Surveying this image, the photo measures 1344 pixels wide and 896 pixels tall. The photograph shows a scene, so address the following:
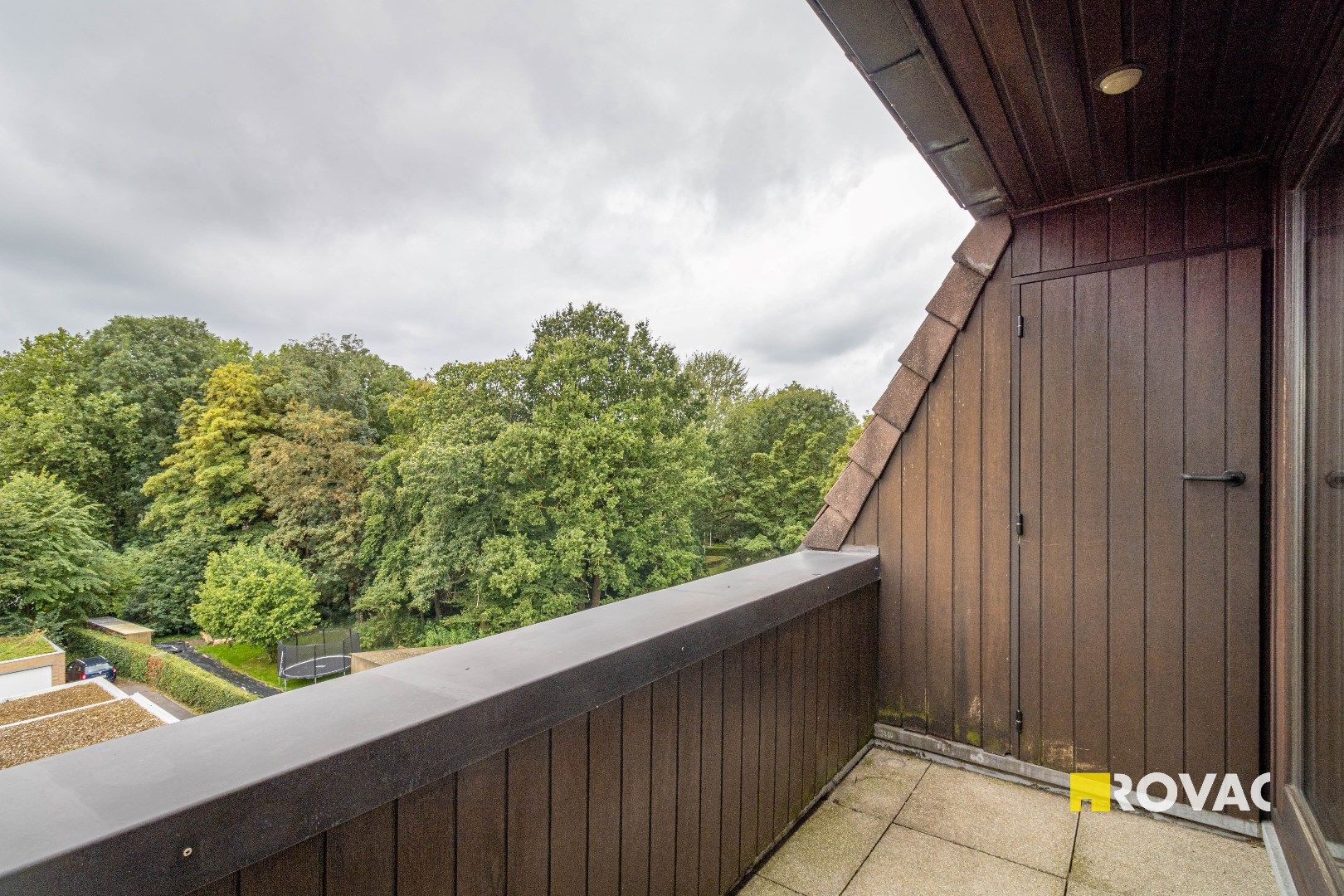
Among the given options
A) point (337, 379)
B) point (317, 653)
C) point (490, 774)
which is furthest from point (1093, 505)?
point (337, 379)

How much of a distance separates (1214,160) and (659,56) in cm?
533

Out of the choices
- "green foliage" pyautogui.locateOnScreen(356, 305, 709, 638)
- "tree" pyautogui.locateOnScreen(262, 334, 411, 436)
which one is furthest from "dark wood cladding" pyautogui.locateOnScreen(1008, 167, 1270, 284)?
"tree" pyautogui.locateOnScreen(262, 334, 411, 436)

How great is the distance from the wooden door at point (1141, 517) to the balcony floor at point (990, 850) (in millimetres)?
194

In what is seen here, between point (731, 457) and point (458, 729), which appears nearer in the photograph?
point (458, 729)

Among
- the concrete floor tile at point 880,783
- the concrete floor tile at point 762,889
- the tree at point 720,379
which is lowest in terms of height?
the concrete floor tile at point 880,783

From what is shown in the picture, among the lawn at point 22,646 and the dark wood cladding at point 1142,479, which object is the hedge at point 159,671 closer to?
the lawn at point 22,646

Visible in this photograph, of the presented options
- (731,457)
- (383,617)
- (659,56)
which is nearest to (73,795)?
(659,56)

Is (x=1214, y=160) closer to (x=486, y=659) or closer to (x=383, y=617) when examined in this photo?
(x=486, y=659)

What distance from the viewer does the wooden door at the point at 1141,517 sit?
1686 millimetres

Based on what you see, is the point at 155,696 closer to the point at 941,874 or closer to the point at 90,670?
the point at 90,670

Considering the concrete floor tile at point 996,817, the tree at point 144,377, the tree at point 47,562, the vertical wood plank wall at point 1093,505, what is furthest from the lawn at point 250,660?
the vertical wood plank wall at point 1093,505

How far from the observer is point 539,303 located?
56.0 feet

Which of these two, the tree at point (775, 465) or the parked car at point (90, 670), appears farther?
the tree at point (775, 465)

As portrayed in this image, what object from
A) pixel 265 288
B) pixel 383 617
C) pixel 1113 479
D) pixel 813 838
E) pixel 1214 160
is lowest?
pixel 383 617
